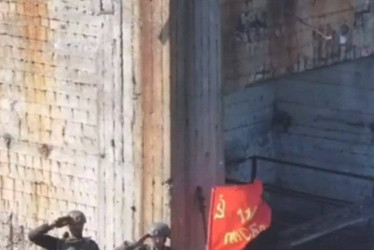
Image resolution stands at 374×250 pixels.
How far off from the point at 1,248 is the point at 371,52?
406 cm

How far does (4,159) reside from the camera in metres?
15.0

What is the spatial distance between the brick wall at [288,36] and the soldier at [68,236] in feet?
5.78

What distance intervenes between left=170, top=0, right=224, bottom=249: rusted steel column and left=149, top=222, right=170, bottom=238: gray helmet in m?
0.30

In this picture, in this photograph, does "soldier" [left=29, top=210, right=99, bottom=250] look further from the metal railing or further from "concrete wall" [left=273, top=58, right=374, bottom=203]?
"concrete wall" [left=273, top=58, right=374, bottom=203]

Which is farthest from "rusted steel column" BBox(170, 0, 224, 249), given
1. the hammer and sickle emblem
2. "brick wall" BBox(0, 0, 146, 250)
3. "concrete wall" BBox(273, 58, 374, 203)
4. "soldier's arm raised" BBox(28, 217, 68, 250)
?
"concrete wall" BBox(273, 58, 374, 203)

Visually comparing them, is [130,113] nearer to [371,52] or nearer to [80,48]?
[80,48]

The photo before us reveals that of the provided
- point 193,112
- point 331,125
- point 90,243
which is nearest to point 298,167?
point 331,125

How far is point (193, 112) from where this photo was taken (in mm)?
13719

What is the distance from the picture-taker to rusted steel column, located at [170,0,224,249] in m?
13.6

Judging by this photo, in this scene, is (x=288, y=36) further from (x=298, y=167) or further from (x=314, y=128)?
(x=298, y=167)

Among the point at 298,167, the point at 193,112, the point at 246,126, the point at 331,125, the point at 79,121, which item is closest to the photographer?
the point at 193,112

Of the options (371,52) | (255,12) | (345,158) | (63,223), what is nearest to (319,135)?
(345,158)

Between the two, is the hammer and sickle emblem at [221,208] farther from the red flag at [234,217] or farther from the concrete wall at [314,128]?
the concrete wall at [314,128]

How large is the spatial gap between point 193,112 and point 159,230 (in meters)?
1.06
